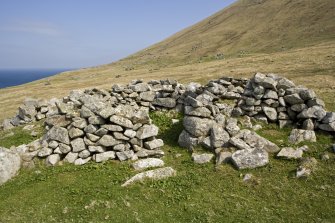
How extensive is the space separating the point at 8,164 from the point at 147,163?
8022 mm

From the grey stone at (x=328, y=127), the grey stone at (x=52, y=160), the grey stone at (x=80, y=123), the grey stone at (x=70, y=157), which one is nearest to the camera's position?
the grey stone at (x=52, y=160)

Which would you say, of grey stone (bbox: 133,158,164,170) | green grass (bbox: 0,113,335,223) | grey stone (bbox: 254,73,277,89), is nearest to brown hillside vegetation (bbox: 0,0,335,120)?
grey stone (bbox: 254,73,277,89)

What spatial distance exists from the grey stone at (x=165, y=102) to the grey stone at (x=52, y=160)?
33.9 ft

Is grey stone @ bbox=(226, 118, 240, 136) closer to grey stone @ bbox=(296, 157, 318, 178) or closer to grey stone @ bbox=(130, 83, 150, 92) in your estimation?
grey stone @ bbox=(296, 157, 318, 178)

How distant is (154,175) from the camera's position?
1794 cm

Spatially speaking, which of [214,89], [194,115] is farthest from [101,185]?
[214,89]

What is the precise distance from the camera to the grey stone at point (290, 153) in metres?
18.9

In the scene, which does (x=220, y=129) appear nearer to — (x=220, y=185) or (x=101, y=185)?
(x=220, y=185)

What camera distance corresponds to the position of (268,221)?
14.3 meters

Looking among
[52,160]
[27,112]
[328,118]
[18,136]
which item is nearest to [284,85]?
[328,118]

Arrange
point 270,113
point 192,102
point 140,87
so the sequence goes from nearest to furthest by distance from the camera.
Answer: point 192,102, point 270,113, point 140,87

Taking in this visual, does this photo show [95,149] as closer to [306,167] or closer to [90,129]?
[90,129]

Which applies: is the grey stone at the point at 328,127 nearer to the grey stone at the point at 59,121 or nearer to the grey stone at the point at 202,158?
the grey stone at the point at 202,158

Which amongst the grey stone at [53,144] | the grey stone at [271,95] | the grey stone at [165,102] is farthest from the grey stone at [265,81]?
the grey stone at [53,144]
